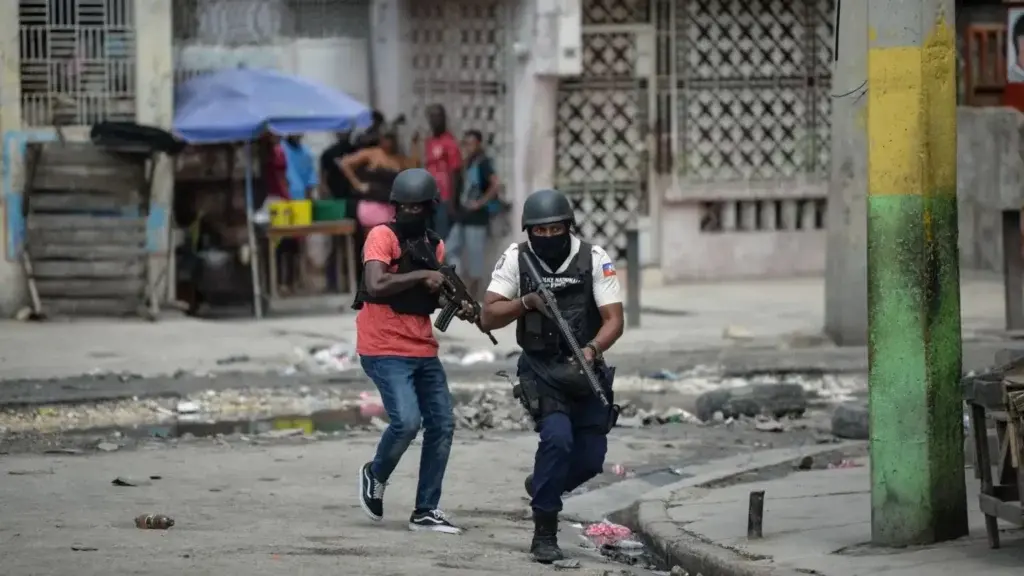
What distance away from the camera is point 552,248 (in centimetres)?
Result: 911

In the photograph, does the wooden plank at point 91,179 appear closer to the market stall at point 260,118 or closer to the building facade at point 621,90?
the market stall at point 260,118

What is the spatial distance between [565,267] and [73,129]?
13008 mm

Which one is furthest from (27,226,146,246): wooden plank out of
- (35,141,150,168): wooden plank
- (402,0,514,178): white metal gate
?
(402,0,514,178): white metal gate

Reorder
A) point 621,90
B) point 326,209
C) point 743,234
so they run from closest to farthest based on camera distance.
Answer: point 326,209 → point 621,90 → point 743,234

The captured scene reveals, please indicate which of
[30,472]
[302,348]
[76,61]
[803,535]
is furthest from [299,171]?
[803,535]

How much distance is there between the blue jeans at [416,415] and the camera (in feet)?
31.8

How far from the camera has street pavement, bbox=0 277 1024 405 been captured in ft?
54.3

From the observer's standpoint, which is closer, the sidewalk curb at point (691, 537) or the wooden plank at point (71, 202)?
the sidewalk curb at point (691, 537)

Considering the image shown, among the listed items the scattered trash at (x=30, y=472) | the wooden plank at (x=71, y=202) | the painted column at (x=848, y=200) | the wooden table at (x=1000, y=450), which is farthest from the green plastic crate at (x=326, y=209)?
the wooden table at (x=1000, y=450)

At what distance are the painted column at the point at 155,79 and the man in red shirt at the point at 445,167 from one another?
313 centimetres

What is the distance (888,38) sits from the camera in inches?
340

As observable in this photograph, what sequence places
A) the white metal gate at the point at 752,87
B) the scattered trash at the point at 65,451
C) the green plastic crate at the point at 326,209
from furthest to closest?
the white metal gate at the point at 752,87 < the green plastic crate at the point at 326,209 < the scattered trash at the point at 65,451

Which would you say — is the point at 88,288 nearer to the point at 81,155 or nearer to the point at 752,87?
the point at 81,155

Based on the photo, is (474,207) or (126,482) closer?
(126,482)
